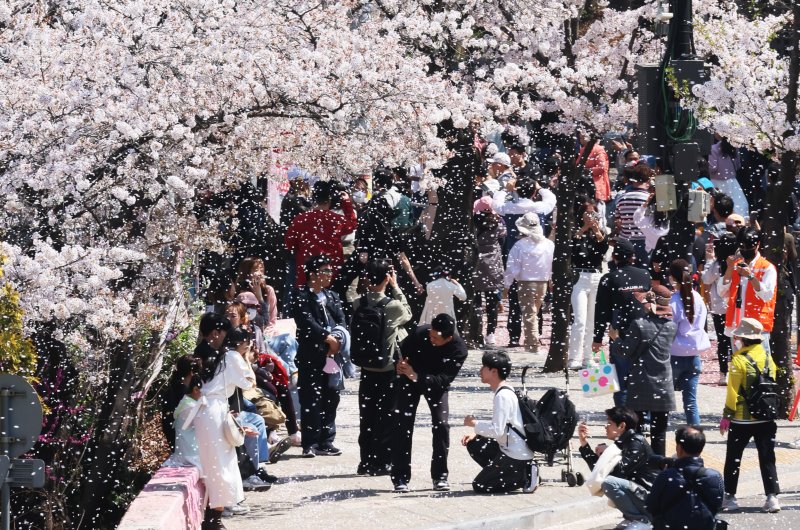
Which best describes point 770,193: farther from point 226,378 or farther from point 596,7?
point 226,378

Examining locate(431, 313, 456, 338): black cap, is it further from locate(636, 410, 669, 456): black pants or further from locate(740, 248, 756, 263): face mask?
locate(740, 248, 756, 263): face mask

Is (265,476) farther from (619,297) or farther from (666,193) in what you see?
(666,193)

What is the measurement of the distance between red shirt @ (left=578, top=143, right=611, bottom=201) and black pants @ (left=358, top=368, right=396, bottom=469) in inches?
448

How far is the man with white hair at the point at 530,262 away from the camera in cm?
1875

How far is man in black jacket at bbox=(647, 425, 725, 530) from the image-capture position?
9.33 meters

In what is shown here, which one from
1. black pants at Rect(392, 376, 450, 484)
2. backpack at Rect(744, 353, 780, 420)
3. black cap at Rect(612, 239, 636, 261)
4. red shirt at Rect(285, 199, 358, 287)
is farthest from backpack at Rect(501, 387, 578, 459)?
red shirt at Rect(285, 199, 358, 287)

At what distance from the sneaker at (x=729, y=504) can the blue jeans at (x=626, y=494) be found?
4.36 ft

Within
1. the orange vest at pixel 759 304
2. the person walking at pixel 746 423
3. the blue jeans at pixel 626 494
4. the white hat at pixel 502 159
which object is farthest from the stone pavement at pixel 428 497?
the white hat at pixel 502 159

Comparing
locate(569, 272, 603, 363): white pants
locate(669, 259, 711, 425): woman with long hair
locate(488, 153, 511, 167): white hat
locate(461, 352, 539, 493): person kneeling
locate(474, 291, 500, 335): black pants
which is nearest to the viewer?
locate(461, 352, 539, 493): person kneeling

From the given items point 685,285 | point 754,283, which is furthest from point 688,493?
point 754,283

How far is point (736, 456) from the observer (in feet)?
38.1

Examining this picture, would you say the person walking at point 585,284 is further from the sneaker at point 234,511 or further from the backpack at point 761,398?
the sneaker at point 234,511

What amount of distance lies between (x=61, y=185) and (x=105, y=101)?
72cm

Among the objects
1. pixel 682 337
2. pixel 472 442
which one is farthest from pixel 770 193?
pixel 472 442
